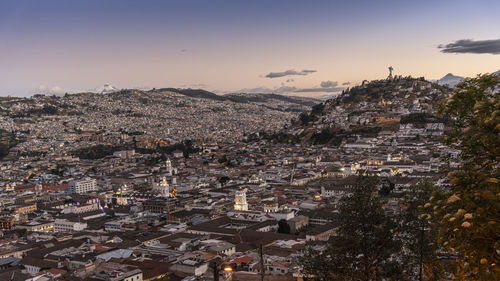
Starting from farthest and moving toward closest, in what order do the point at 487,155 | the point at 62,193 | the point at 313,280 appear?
1. the point at 62,193
2. the point at 313,280
3. the point at 487,155

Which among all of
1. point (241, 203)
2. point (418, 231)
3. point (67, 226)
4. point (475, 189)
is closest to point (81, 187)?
point (67, 226)

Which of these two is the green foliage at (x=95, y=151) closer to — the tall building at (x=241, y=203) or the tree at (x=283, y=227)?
the tall building at (x=241, y=203)

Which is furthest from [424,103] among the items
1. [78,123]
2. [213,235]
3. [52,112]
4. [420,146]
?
[52,112]

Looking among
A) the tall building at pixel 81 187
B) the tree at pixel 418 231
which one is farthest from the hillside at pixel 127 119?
the tree at pixel 418 231

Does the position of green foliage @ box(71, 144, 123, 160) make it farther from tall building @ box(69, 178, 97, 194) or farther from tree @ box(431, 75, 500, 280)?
tree @ box(431, 75, 500, 280)

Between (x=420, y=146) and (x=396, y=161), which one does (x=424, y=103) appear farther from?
(x=396, y=161)
